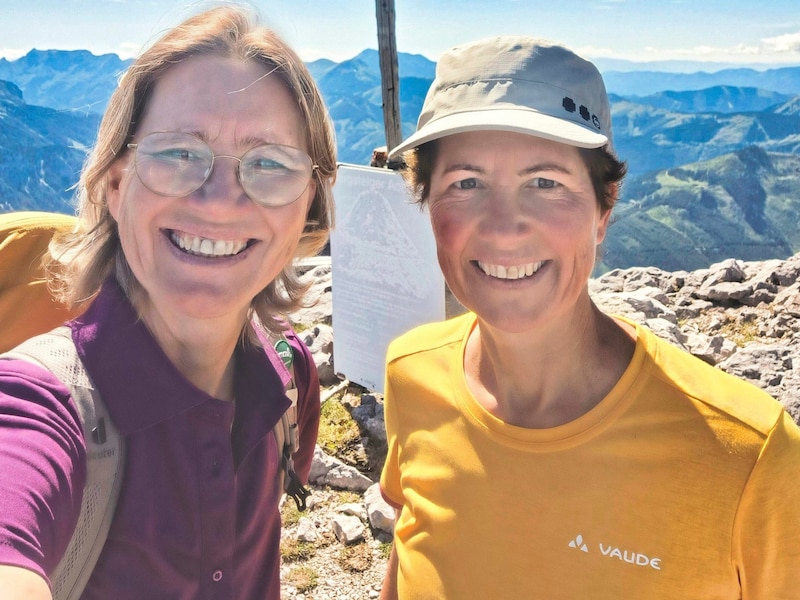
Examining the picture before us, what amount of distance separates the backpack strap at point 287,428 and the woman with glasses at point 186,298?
0.07m

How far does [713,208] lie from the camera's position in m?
64.6

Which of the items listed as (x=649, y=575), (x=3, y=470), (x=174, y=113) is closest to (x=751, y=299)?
(x=649, y=575)

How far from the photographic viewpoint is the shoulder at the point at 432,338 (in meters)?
2.09

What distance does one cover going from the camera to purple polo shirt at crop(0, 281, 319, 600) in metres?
1.30

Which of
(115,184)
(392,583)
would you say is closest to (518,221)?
(115,184)

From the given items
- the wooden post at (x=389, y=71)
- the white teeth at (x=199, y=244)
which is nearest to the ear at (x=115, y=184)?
the white teeth at (x=199, y=244)

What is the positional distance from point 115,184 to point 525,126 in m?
1.17

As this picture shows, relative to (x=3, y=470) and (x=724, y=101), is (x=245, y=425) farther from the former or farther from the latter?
(x=724, y=101)

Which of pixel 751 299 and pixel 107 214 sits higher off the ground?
pixel 107 214

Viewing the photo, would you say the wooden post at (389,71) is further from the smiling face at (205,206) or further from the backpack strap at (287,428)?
the smiling face at (205,206)

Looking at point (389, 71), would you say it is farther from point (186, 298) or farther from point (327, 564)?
point (186, 298)

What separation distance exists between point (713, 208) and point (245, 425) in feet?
234

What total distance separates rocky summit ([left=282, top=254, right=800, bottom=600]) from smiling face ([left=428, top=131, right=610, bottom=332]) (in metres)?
1.01

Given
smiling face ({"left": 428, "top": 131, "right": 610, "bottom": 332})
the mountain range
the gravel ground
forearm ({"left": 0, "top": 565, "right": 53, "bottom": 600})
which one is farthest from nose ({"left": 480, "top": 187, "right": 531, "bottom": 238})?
the mountain range
